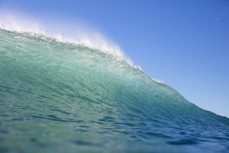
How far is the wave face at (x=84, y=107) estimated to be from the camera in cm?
412

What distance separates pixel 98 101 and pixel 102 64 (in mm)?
7153

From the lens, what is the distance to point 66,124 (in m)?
5.20

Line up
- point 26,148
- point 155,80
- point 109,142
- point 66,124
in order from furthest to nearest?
point 155,80 < point 66,124 < point 109,142 < point 26,148

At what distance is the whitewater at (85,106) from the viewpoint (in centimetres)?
413

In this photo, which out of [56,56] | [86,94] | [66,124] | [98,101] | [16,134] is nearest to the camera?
[16,134]

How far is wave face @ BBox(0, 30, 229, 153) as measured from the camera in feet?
13.5

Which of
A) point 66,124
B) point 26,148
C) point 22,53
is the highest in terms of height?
point 22,53

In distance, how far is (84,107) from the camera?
794 centimetres

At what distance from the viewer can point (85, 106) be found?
8156 mm

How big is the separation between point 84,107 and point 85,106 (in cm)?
21

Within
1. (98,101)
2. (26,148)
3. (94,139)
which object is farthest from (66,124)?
(98,101)

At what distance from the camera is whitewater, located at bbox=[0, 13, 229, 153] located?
413 cm

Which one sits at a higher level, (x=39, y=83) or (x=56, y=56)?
(x=56, y=56)

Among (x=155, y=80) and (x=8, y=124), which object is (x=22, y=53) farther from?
(x=8, y=124)
